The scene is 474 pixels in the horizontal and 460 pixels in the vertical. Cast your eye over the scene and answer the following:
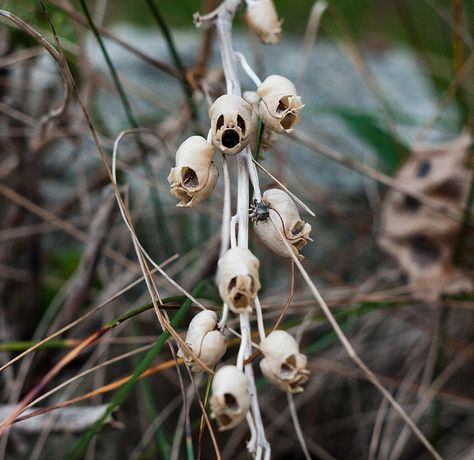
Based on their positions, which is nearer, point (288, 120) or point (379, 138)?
point (288, 120)

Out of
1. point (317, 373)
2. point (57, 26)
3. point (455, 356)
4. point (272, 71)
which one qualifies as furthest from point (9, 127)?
point (272, 71)

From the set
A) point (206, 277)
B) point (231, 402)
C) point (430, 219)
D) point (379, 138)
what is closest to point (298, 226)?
point (231, 402)

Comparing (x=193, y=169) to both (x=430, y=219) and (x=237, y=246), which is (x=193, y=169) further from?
(x=430, y=219)

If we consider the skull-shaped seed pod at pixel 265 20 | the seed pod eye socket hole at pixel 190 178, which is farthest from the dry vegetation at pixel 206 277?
the seed pod eye socket hole at pixel 190 178

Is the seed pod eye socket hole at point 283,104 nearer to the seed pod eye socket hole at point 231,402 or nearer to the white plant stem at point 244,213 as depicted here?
the white plant stem at point 244,213

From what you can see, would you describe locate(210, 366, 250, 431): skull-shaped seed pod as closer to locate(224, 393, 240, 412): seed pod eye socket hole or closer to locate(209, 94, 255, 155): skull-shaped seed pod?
locate(224, 393, 240, 412): seed pod eye socket hole
